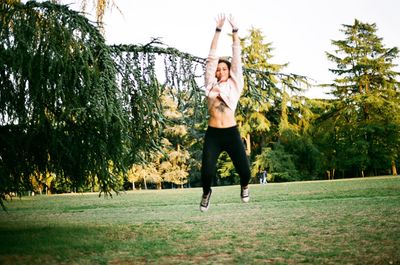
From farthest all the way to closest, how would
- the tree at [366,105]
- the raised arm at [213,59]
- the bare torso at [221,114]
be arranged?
the tree at [366,105] → the raised arm at [213,59] → the bare torso at [221,114]

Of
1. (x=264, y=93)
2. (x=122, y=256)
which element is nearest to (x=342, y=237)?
(x=264, y=93)

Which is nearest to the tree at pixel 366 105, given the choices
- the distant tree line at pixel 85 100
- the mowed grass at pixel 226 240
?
the mowed grass at pixel 226 240

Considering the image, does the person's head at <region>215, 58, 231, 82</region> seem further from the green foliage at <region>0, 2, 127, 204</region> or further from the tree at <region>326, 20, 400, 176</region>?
the tree at <region>326, 20, 400, 176</region>

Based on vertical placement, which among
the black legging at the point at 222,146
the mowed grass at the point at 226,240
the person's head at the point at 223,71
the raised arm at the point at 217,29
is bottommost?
the mowed grass at the point at 226,240

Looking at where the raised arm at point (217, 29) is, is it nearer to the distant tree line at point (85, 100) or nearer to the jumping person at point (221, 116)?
the jumping person at point (221, 116)

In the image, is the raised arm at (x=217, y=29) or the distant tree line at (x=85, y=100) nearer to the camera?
the raised arm at (x=217, y=29)

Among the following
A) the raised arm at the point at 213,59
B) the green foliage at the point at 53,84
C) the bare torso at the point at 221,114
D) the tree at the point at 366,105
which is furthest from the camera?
the tree at the point at 366,105

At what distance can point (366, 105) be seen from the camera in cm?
4100

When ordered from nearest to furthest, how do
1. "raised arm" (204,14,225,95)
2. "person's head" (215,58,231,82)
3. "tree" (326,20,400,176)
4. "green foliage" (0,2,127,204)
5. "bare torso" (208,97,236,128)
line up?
"bare torso" (208,97,236,128), "raised arm" (204,14,225,95), "person's head" (215,58,231,82), "green foliage" (0,2,127,204), "tree" (326,20,400,176)

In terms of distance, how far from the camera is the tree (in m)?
39.8

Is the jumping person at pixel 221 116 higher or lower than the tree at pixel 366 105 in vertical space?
lower

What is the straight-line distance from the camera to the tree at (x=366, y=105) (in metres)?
39.8

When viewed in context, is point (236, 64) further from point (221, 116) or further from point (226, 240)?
point (226, 240)

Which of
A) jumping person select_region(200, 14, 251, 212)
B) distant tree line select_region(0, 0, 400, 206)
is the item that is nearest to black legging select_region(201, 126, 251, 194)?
jumping person select_region(200, 14, 251, 212)
